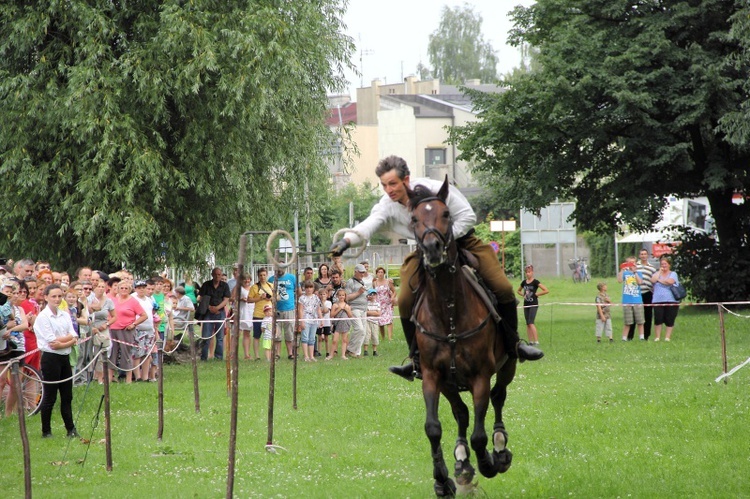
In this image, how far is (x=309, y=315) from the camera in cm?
2527

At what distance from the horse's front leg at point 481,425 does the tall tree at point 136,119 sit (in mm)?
14121

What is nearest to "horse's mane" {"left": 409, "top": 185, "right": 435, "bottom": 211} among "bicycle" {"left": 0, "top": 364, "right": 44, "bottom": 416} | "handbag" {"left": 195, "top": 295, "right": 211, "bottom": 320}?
"bicycle" {"left": 0, "top": 364, "right": 44, "bottom": 416}

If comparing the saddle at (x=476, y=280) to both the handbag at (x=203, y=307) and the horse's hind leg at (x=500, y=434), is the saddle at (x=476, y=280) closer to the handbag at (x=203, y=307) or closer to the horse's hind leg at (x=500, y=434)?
the horse's hind leg at (x=500, y=434)

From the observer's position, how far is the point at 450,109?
303ft

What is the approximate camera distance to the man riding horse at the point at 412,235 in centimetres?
935

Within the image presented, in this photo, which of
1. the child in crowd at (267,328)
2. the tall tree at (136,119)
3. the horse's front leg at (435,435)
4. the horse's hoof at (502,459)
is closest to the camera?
the horse's front leg at (435,435)

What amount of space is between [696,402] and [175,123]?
14.0m

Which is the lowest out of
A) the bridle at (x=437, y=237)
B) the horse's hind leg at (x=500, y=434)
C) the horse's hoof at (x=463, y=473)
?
the horse's hoof at (x=463, y=473)

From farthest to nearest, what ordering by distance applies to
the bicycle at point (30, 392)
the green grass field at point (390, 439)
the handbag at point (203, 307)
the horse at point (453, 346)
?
the handbag at point (203, 307) < the bicycle at point (30, 392) < the green grass field at point (390, 439) < the horse at point (453, 346)

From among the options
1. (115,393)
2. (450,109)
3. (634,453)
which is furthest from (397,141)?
(634,453)

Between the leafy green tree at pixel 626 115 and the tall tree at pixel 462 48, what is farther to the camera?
the tall tree at pixel 462 48

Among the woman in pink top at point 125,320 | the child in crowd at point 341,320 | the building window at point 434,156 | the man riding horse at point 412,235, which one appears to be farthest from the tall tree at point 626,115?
the building window at point 434,156

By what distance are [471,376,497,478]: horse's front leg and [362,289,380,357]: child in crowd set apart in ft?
54.2

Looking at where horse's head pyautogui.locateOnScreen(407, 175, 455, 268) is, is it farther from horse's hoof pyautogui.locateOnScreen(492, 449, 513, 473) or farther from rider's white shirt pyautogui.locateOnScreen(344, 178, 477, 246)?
horse's hoof pyautogui.locateOnScreen(492, 449, 513, 473)
